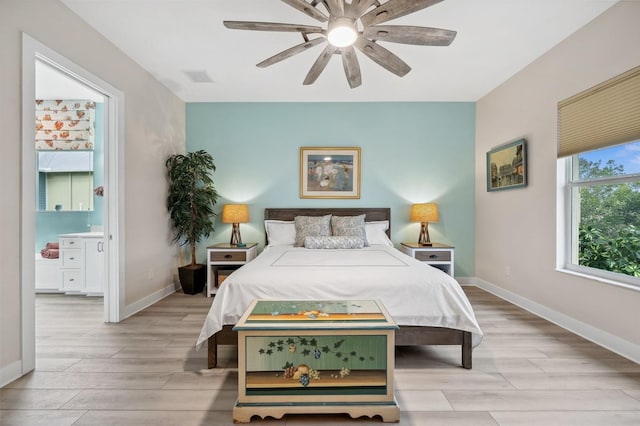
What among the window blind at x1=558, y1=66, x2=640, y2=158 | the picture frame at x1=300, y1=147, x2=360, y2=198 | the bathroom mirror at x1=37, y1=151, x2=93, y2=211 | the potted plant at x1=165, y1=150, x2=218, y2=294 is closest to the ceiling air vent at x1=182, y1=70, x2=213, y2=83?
the potted plant at x1=165, y1=150, x2=218, y2=294

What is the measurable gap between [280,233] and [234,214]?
690 millimetres

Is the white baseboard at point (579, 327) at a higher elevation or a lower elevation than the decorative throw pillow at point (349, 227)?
lower

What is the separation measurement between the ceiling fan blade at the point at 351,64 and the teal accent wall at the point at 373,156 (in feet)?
6.88

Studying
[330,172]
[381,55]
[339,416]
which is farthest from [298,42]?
[339,416]

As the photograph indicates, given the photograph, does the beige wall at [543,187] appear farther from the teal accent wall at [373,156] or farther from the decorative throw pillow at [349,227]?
the decorative throw pillow at [349,227]

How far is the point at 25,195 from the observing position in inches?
89.1

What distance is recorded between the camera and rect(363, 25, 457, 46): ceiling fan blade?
2139mm

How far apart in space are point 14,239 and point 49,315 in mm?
1857

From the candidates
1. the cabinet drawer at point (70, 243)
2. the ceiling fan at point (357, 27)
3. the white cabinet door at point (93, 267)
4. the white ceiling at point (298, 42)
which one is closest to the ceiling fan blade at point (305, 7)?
the ceiling fan at point (357, 27)

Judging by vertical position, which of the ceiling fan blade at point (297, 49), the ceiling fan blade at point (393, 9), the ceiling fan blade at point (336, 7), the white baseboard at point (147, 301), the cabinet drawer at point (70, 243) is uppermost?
the ceiling fan blade at point (336, 7)

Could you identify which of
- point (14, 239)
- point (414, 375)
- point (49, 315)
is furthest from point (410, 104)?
point (49, 315)

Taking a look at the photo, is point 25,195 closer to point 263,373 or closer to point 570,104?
point 263,373

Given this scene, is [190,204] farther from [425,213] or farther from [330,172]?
[425,213]

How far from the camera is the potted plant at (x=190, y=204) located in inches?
173
